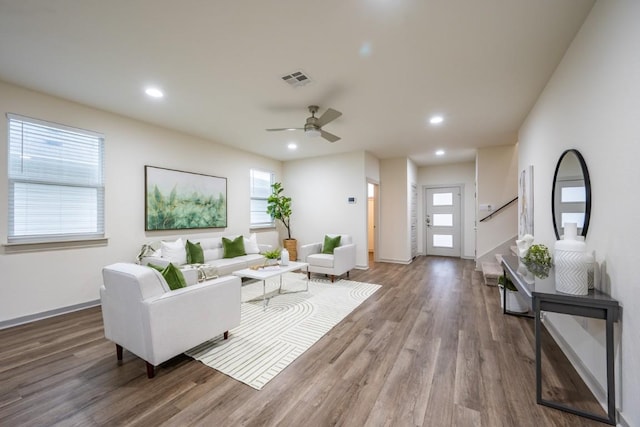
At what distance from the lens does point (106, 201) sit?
3828 mm

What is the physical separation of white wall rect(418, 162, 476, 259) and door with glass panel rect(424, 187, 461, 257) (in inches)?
6.0

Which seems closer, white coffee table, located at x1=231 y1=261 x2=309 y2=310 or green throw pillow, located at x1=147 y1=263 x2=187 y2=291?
green throw pillow, located at x1=147 y1=263 x2=187 y2=291

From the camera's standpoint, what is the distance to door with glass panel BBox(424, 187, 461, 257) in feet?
25.0

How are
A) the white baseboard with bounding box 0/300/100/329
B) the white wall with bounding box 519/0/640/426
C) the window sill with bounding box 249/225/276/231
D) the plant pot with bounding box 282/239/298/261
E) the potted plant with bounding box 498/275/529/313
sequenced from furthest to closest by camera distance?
the plant pot with bounding box 282/239/298/261 < the window sill with bounding box 249/225/276/231 < the potted plant with bounding box 498/275/529/313 < the white baseboard with bounding box 0/300/100/329 < the white wall with bounding box 519/0/640/426

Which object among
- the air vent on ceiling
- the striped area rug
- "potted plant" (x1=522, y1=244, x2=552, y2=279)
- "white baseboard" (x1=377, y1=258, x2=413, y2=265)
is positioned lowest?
the striped area rug

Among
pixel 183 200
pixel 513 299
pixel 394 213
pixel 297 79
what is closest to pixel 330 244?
pixel 394 213

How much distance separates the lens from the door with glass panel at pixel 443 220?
25.0 ft

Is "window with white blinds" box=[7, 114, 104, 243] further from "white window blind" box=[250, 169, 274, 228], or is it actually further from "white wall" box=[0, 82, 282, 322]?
"white window blind" box=[250, 169, 274, 228]

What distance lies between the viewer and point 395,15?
2000mm

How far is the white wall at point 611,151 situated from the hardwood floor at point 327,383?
0.39m

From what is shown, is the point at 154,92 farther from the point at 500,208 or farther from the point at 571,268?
the point at 500,208

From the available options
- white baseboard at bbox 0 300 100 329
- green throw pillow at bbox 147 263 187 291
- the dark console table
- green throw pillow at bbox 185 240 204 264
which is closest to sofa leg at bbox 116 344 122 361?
green throw pillow at bbox 147 263 187 291

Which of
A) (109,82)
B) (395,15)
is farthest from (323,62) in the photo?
(109,82)

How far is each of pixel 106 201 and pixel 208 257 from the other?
5.77ft
